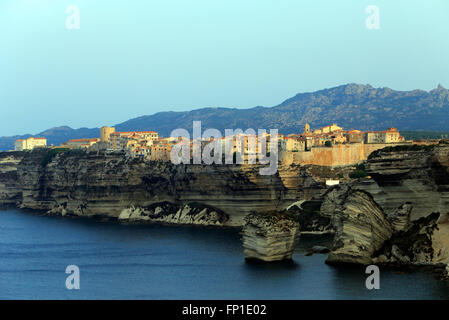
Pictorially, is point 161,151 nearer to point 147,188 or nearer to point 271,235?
point 147,188

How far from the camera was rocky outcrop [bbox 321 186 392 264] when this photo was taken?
2095 inches

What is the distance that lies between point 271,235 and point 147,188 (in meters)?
46.1

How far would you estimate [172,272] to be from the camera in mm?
55781

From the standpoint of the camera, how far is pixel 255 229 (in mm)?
54719

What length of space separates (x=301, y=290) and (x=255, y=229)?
8.59 metres

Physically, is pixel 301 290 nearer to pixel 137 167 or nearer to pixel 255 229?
pixel 255 229

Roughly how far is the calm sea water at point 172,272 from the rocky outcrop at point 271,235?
115 centimetres
